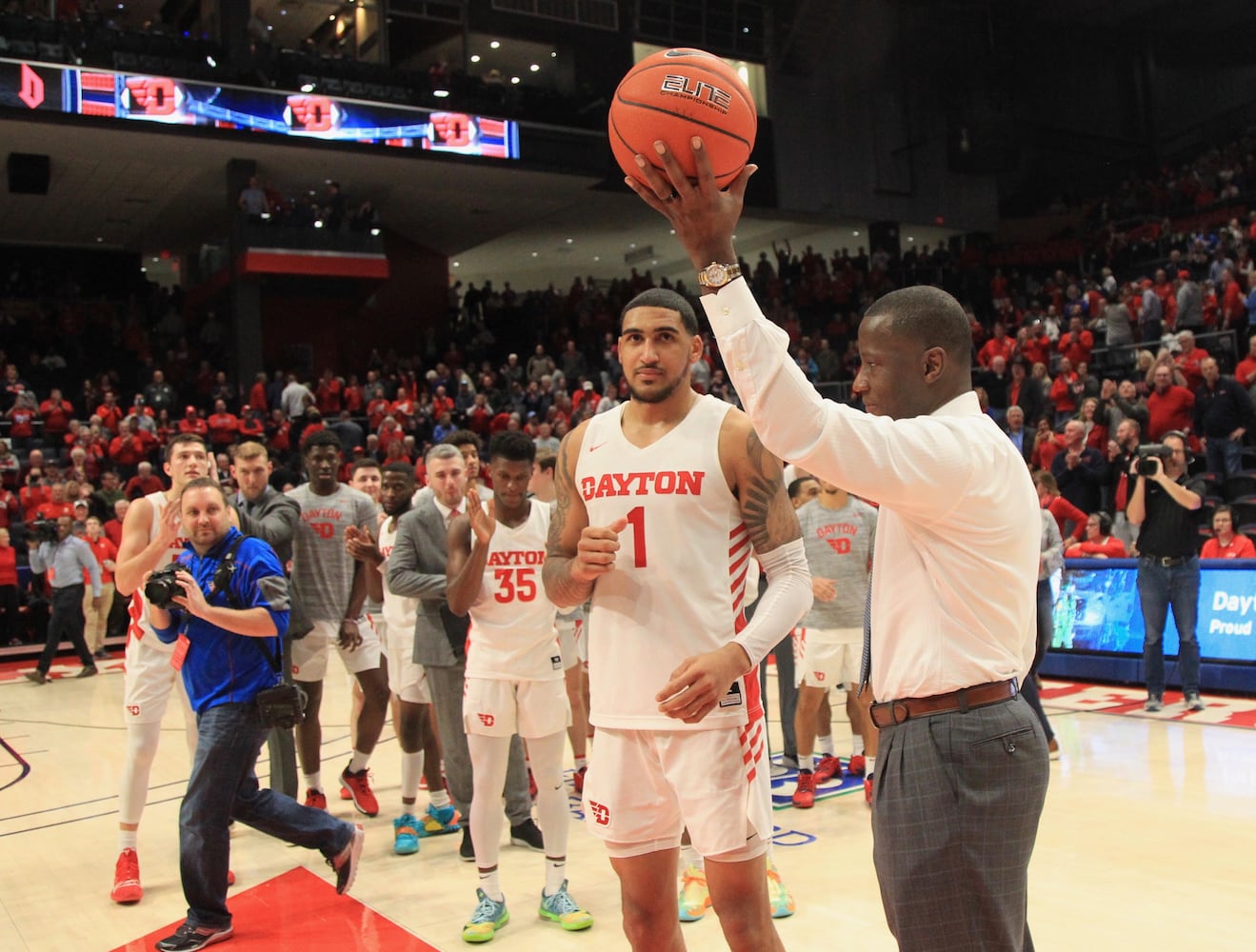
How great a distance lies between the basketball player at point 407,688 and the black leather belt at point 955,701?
4046mm

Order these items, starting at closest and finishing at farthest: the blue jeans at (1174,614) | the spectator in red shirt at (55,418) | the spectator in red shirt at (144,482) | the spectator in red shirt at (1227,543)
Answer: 1. the blue jeans at (1174,614)
2. the spectator in red shirt at (1227,543)
3. the spectator in red shirt at (144,482)
4. the spectator in red shirt at (55,418)

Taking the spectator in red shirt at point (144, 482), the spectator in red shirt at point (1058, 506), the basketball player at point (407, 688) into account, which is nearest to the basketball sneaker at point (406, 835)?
the basketball player at point (407, 688)

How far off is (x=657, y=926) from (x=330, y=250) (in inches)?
875

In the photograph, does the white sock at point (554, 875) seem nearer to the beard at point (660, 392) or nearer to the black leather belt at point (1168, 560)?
the beard at point (660, 392)

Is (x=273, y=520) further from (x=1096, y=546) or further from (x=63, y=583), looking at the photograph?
(x=63, y=583)

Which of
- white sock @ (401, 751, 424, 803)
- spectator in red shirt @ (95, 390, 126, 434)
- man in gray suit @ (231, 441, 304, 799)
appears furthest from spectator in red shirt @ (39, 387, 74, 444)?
white sock @ (401, 751, 424, 803)

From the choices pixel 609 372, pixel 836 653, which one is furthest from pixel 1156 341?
pixel 836 653

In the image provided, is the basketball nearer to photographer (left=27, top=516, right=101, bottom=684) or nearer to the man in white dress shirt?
the man in white dress shirt

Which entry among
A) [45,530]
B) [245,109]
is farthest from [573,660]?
[245,109]

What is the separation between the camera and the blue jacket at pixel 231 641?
4.79 meters

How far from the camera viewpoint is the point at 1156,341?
53.8 feet

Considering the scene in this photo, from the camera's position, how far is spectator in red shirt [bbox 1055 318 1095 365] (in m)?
17.0

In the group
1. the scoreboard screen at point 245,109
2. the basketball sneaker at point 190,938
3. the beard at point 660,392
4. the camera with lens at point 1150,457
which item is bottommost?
the basketball sneaker at point 190,938

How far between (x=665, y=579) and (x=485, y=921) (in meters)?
2.13
